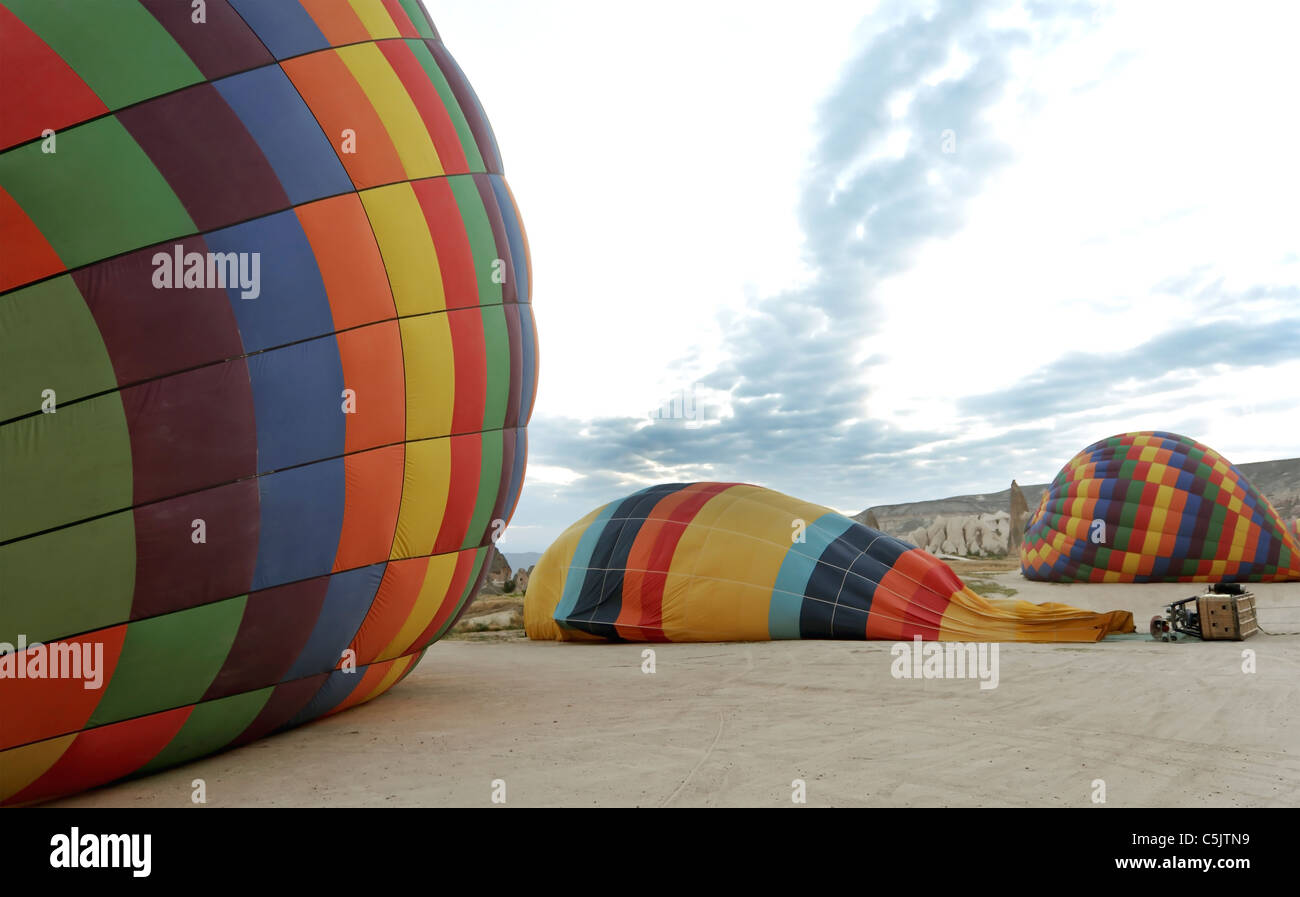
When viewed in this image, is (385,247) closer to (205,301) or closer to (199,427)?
(205,301)

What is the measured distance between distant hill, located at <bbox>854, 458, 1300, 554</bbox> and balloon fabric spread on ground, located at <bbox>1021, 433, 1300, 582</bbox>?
28.7 meters

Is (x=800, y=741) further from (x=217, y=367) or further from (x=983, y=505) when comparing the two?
(x=983, y=505)

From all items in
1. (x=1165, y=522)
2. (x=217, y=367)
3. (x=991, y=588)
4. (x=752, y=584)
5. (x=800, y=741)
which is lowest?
(x=991, y=588)

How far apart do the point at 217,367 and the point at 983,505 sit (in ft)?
318

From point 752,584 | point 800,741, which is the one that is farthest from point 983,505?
point 800,741

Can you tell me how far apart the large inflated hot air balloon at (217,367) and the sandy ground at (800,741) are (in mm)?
661

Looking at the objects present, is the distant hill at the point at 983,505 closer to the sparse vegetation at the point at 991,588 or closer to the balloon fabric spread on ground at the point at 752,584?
the sparse vegetation at the point at 991,588

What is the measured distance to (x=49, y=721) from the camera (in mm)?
3533

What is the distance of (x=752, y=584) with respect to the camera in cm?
981

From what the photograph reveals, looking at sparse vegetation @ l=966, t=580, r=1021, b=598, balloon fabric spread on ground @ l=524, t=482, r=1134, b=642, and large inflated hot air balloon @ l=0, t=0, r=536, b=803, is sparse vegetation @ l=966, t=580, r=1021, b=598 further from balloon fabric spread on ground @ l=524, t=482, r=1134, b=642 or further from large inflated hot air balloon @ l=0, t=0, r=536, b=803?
large inflated hot air balloon @ l=0, t=0, r=536, b=803

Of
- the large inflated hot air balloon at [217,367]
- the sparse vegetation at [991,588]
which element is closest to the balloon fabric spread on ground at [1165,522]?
the sparse vegetation at [991,588]

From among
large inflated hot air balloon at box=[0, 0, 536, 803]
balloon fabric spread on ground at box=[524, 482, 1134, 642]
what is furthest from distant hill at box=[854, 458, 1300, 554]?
large inflated hot air balloon at box=[0, 0, 536, 803]

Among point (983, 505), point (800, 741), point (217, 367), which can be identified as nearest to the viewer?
point (217, 367)
